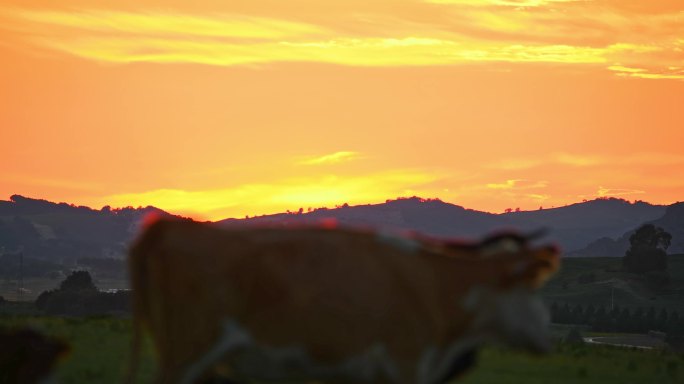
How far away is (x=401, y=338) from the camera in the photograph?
46.9 feet

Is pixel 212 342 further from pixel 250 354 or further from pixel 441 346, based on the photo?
pixel 441 346

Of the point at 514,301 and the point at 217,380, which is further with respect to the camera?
the point at 217,380

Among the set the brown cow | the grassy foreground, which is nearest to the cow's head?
the brown cow

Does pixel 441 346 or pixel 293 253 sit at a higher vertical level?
pixel 293 253

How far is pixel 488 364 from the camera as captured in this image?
98.8 ft

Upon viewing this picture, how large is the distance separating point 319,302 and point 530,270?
242 cm

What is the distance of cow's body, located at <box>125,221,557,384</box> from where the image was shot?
1405 centimetres

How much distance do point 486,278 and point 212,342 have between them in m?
3.14

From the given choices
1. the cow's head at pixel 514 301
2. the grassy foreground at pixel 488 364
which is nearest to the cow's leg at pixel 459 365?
the cow's head at pixel 514 301

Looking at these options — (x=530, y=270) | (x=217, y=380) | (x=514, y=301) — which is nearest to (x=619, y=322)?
(x=514, y=301)

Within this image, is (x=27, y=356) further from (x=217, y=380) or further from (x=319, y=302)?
(x=319, y=302)

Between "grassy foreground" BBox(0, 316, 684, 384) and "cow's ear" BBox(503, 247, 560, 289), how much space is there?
1148 cm

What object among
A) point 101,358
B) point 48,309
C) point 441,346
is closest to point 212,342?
point 441,346

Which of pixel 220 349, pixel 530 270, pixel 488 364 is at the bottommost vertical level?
pixel 488 364
